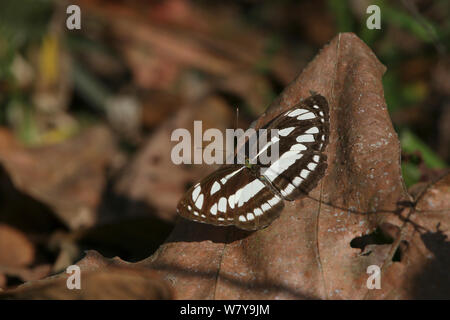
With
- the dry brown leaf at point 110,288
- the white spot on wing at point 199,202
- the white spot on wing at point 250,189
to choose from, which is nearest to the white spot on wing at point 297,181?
the white spot on wing at point 250,189

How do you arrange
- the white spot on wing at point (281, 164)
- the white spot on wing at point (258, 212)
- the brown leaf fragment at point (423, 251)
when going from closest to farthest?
the brown leaf fragment at point (423, 251), the white spot on wing at point (258, 212), the white spot on wing at point (281, 164)

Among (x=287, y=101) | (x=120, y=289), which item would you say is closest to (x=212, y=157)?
(x=287, y=101)

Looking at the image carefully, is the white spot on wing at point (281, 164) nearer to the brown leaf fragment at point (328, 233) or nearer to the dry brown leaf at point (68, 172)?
the brown leaf fragment at point (328, 233)

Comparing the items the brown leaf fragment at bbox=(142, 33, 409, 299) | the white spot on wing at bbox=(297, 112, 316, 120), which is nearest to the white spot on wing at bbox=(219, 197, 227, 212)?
the brown leaf fragment at bbox=(142, 33, 409, 299)

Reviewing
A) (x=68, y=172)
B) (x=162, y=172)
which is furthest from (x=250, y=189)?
(x=68, y=172)
